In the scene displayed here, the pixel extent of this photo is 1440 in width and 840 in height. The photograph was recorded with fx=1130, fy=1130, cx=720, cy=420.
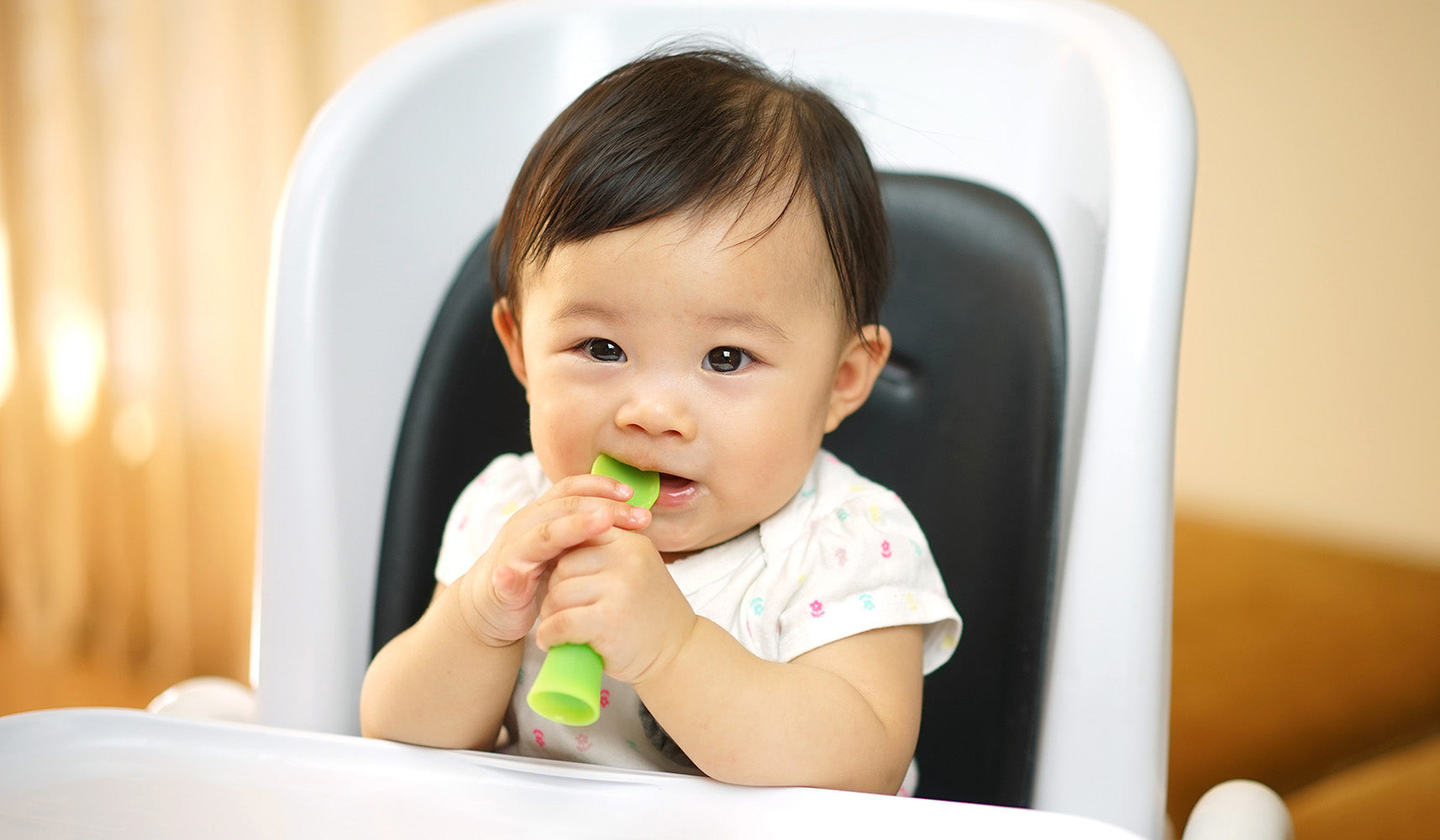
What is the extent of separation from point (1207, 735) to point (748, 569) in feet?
3.67

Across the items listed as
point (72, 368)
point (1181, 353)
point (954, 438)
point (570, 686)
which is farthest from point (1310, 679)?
point (72, 368)

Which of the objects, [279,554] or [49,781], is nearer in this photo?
[49,781]

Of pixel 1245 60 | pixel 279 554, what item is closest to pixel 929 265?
pixel 279 554

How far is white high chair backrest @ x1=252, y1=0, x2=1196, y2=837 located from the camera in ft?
1.79

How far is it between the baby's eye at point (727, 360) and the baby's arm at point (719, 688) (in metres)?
0.11

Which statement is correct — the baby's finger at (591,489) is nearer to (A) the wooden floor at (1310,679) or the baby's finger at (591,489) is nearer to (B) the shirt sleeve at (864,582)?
(B) the shirt sleeve at (864,582)

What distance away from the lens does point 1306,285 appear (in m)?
1.36

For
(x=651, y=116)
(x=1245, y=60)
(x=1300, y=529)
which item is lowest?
(x=1300, y=529)

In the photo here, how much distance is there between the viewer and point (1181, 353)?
1438 millimetres

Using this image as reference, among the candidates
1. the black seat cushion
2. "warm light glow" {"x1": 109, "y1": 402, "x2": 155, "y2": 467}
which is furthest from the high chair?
"warm light glow" {"x1": 109, "y1": 402, "x2": 155, "y2": 467}

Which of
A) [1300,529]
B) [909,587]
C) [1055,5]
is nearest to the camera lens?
[909,587]

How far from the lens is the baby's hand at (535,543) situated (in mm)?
457

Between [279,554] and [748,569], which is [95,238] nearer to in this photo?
[279,554]

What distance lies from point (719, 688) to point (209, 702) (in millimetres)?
388
